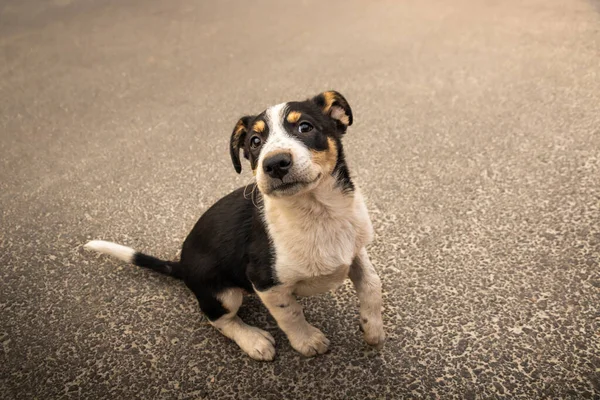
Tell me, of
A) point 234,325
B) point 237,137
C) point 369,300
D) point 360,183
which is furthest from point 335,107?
point 360,183

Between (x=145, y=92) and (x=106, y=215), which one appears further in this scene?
(x=145, y=92)

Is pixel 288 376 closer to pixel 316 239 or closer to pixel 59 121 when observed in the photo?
pixel 316 239

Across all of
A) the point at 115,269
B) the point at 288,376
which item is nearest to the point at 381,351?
the point at 288,376

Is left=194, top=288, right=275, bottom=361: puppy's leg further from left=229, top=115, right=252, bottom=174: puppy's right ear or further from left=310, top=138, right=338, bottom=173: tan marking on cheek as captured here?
left=310, top=138, right=338, bottom=173: tan marking on cheek

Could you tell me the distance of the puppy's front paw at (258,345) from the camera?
6.51 ft

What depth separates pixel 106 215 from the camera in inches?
117

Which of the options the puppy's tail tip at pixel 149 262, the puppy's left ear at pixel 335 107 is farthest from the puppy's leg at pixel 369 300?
the puppy's tail tip at pixel 149 262

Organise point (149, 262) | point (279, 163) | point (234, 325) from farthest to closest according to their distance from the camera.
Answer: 1. point (149, 262)
2. point (234, 325)
3. point (279, 163)

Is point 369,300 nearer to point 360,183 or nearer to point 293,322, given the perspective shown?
point 293,322

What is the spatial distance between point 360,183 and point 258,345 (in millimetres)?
1302

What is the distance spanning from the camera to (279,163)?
157 cm

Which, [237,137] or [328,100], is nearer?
[328,100]

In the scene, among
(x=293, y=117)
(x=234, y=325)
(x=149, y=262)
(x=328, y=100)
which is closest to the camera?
(x=293, y=117)

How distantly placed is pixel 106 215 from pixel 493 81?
2.98m
